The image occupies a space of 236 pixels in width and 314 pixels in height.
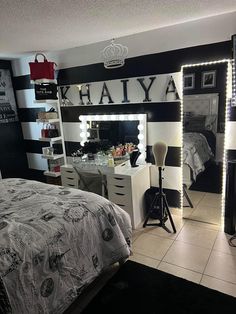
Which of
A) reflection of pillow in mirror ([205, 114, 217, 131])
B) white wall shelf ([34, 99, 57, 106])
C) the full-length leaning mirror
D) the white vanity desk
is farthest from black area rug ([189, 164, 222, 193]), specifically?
white wall shelf ([34, 99, 57, 106])

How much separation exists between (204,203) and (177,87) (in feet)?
4.57

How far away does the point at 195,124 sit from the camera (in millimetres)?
2621

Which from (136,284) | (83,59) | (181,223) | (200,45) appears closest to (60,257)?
(136,284)

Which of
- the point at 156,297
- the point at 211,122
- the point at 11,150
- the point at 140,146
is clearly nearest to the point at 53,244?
the point at 156,297

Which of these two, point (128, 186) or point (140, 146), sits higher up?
point (140, 146)

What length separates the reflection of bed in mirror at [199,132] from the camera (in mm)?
2509

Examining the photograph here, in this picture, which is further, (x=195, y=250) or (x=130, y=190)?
→ (x=130, y=190)

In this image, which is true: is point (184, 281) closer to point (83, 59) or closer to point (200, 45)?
point (200, 45)

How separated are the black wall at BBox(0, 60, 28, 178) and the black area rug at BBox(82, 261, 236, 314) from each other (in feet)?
9.20

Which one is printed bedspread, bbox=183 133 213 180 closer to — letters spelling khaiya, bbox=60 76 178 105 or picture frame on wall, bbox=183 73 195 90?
picture frame on wall, bbox=183 73 195 90

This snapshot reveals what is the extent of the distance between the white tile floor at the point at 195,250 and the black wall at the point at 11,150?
Result: 2486 mm

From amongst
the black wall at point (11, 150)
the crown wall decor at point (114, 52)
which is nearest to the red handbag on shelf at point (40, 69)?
the crown wall decor at point (114, 52)

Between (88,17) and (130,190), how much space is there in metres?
1.75

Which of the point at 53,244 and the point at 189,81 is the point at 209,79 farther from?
the point at 53,244
